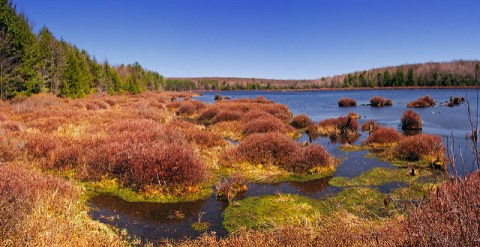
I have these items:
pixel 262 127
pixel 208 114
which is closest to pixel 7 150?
pixel 262 127

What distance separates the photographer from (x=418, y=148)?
1232cm

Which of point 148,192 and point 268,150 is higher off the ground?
point 268,150

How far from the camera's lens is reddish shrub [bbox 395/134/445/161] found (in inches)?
471

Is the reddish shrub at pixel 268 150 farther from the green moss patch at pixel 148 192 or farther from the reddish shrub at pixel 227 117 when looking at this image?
the reddish shrub at pixel 227 117

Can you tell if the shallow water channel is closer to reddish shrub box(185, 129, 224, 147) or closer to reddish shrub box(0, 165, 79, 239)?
reddish shrub box(0, 165, 79, 239)

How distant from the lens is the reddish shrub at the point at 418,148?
1196 cm

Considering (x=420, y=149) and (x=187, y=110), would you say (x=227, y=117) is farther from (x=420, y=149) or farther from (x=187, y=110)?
(x=420, y=149)

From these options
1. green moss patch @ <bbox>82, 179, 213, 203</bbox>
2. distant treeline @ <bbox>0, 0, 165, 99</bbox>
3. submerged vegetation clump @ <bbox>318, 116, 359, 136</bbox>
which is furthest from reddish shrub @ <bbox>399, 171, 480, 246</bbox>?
distant treeline @ <bbox>0, 0, 165, 99</bbox>

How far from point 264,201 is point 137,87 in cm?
8004

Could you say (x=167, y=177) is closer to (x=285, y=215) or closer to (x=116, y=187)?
(x=116, y=187)

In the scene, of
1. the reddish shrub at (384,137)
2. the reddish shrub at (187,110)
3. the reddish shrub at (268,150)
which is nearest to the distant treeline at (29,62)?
the reddish shrub at (187,110)

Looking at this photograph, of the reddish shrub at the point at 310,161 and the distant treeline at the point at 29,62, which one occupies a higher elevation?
the distant treeline at the point at 29,62

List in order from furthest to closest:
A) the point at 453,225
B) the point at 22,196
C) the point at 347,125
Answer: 1. the point at 347,125
2. the point at 22,196
3. the point at 453,225

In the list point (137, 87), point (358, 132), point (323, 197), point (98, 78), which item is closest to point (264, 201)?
point (323, 197)
